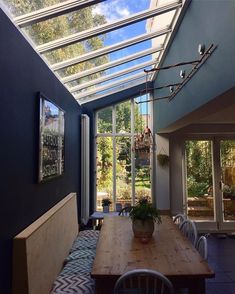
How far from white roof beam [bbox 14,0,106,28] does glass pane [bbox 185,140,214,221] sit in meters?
4.59

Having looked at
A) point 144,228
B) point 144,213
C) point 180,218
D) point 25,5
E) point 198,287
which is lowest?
point 198,287

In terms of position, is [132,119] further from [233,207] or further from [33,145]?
[33,145]

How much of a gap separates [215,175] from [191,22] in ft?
13.3

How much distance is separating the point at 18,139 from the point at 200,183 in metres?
5.03

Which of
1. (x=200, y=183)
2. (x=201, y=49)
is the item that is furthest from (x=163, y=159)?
(x=201, y=49)

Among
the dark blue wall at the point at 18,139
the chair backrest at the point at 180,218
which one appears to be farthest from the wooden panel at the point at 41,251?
the chair backrest at the point at 180,218

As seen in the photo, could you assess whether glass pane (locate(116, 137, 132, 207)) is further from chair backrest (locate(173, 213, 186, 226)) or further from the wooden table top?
the wooden table top

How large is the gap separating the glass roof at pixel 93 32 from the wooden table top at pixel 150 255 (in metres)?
2.15

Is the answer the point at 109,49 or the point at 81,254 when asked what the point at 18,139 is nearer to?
the point at 81,254

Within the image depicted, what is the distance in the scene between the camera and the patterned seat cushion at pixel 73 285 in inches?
96.9

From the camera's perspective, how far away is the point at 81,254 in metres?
3.34

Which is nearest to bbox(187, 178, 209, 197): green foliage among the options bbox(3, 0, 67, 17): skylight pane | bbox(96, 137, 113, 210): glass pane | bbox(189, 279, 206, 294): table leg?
bbox(96, 137, 113, 210): glass pane

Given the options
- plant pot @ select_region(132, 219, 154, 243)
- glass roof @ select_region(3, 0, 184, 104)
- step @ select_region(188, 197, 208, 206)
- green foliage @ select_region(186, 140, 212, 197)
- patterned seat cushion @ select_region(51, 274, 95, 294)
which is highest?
glass roof @ select_region(3, 0, 184, 104)

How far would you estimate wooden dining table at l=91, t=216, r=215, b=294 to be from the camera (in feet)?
6.61
